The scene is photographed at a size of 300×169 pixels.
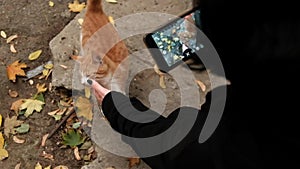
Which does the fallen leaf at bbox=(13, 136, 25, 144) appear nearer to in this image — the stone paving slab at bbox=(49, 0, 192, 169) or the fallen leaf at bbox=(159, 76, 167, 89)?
the stone paving slab at bbox=(49, 0, 192, 169)

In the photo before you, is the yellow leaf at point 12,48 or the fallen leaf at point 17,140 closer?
the fallen leaf at point 17,140

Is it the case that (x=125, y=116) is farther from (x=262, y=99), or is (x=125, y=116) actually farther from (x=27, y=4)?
(x=27, y=4)

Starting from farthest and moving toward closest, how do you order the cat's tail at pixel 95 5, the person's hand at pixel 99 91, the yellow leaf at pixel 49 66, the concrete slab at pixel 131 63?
the yellow leaf at pixel 49 66 < the concrete slab at pixel 131 63 < the cat's tail at pixel 95 5 < the person's hand at pixel 99 91

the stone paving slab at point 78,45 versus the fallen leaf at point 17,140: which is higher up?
the stone paving slab at point 78,45

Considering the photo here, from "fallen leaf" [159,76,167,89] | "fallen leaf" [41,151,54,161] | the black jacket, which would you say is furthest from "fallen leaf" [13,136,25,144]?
the black jacket

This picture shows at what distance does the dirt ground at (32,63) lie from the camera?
2686mm

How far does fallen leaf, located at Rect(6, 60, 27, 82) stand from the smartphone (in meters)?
0.77

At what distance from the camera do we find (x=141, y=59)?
2.89 meters

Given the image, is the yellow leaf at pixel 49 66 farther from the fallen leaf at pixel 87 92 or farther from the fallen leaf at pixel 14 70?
the fallen leaf at pixel 87 92

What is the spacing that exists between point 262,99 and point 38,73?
203cm


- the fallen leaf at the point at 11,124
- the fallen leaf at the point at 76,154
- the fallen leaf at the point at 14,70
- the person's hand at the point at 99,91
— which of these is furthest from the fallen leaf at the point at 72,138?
the fallen leaf at the point at 14,70

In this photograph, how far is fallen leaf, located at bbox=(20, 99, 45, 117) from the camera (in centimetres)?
283

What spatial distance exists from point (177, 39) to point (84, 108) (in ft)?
2.24

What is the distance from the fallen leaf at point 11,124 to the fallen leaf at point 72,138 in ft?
0.94
